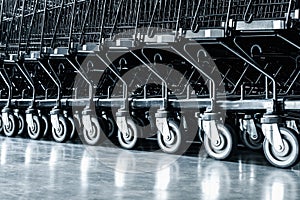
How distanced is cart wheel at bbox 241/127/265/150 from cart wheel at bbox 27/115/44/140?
1.81 metres

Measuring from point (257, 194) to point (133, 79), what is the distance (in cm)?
305

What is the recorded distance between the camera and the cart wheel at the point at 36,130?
5379 millimetres

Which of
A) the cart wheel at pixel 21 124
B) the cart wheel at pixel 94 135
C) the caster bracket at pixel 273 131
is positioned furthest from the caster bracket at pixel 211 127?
the cart wheel at pixel 21 124

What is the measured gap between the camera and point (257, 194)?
261 centimetres

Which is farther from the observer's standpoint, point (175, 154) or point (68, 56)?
point (68, 56)

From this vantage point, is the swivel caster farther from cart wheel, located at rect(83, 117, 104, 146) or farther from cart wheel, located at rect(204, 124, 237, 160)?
cart wheel, located at rect(204, 124, 237, 160)

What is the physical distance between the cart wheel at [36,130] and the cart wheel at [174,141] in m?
1.52

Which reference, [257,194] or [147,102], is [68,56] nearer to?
[147,102]

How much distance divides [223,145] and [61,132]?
1755mm

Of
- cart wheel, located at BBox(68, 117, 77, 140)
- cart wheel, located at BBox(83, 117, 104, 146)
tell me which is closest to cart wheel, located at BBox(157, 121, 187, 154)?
cart wheel, located at BBox(83, 117, 104, 146)

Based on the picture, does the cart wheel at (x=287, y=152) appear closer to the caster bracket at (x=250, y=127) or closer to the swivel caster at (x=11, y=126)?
the caster bracket at (x=250, y=127)

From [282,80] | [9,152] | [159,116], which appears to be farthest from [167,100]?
[282,80]

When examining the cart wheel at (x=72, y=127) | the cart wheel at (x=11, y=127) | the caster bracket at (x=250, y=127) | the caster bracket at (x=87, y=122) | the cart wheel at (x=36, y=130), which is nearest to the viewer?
the caster bracket at (x=250, y=127)

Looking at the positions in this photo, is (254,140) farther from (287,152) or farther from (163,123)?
(287,152)
